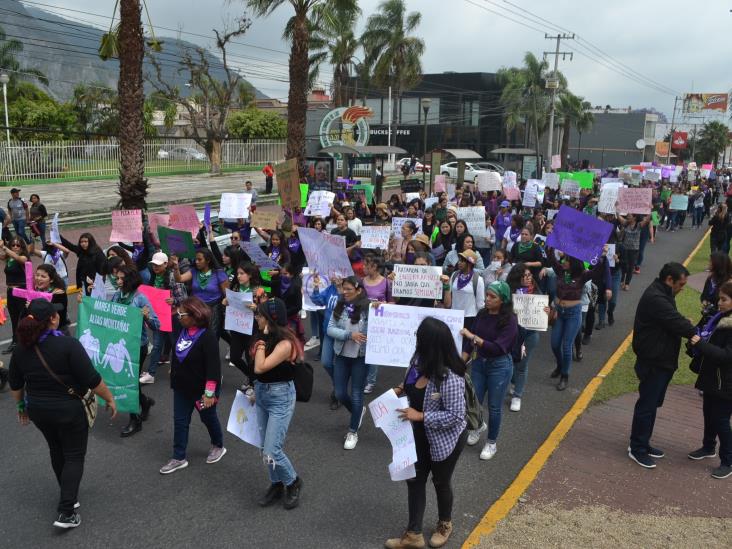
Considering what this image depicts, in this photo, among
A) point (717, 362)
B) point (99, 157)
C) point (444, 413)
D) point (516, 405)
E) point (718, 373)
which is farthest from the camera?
point (99, 157)

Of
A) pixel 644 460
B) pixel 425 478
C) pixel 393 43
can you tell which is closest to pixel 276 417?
pixel 425 478

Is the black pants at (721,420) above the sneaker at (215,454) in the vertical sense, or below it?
above

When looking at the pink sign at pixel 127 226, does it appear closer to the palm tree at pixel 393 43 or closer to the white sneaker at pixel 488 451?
the white sneaker at pixel 488 451

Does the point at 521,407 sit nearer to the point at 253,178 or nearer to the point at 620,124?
the point at 253,178

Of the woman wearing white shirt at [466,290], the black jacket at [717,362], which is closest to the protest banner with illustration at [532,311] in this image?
the woman wearing white shirt at [466,290]

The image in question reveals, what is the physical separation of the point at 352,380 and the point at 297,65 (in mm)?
14683

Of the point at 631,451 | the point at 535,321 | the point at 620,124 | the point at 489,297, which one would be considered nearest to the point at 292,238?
the point at 535,321

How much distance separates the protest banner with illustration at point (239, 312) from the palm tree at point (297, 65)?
13.1m

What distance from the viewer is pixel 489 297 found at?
530cm

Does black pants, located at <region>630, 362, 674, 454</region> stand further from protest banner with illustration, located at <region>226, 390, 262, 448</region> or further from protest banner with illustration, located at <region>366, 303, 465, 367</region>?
protest banner with illustration, located at <region>226, 390, 262, 448</region>

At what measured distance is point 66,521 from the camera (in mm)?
4504

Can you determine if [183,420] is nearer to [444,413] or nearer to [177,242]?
[444,413]

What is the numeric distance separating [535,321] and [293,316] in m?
2.64

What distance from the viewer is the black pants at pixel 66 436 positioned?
14.2ft
